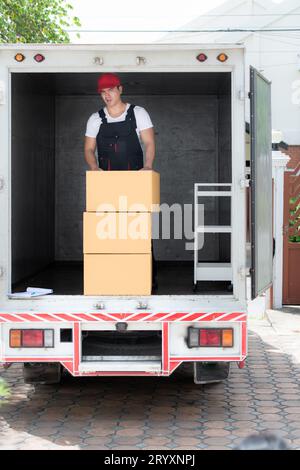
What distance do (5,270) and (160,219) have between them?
3707 millimetres

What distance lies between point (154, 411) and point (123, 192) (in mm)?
1677

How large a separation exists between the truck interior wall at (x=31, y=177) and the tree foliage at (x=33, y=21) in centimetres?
259

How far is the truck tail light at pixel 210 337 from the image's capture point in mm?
5215

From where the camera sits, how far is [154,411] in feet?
18.9

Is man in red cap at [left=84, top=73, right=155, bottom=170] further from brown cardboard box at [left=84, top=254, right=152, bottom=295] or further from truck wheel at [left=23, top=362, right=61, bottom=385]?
truck wheel at [left=23, top=362, right=61, bottom=385]

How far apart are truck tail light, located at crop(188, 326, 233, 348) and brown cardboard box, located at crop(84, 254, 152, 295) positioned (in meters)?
0.45

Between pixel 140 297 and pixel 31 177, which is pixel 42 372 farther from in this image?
pixel 31 177

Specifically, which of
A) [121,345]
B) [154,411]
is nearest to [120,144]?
[121,345]

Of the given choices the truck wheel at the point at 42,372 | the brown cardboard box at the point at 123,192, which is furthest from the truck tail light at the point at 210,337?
the truck wheel at the point at 42,372

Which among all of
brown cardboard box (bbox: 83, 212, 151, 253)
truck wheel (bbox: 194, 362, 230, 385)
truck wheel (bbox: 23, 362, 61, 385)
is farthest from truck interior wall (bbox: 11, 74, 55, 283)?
truck wheel (bbox: 194, 362, 230, 385)

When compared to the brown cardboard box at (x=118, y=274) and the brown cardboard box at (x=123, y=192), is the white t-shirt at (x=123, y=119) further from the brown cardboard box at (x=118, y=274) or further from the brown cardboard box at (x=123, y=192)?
the brown cardboard box at (x=118, y=274)

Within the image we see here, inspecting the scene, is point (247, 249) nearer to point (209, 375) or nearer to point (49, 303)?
point (209, 375)

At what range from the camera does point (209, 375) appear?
553 centimetres
